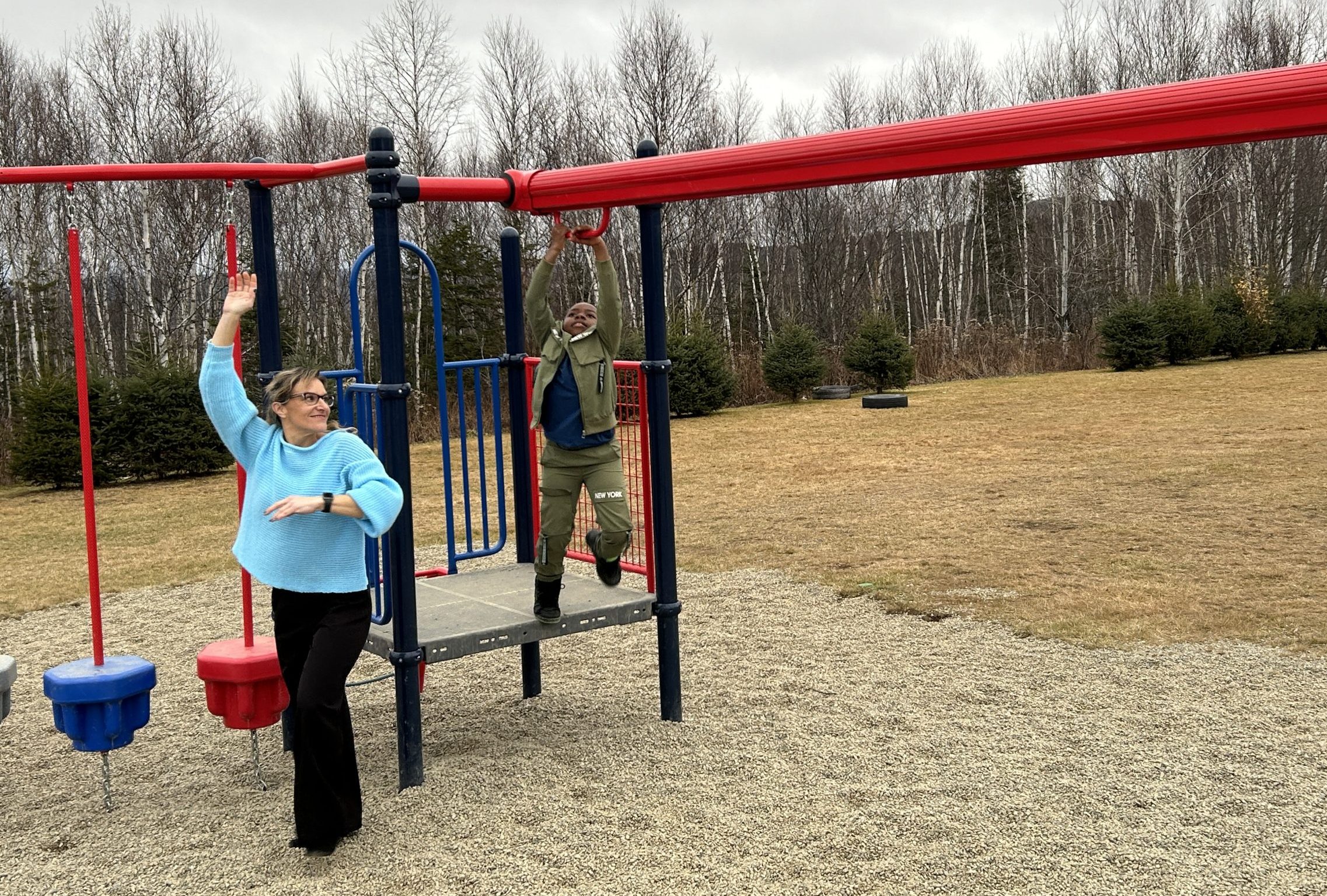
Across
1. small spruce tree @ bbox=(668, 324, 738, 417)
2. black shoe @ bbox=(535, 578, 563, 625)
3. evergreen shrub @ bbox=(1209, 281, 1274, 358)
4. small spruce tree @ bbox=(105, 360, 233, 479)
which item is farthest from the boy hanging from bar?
evergreen shrub @ bbox=(1209, 281, 1274, 358)

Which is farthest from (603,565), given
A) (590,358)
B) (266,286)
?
(266,286)

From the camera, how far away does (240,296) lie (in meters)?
4.12

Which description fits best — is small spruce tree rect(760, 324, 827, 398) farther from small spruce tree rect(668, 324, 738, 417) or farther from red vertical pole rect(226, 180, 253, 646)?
red vertical pole rect(226, 180, 253, 646)

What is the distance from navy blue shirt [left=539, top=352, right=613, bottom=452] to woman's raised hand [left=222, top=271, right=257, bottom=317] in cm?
128

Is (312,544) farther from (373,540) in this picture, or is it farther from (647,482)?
(647,482)

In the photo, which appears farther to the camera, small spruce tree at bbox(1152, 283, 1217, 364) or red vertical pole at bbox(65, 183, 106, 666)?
small spruce tree at bbox(1152, 283, 1217, 364)

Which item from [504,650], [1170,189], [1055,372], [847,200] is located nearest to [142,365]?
[504,650]

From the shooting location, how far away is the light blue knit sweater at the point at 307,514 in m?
3.94

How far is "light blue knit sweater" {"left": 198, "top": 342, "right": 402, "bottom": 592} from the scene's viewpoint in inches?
155

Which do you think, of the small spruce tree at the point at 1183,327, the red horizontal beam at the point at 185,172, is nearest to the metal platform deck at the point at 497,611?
the red horizontal beam at the point at 185,172

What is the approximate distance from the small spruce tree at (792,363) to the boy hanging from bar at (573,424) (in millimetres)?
19281

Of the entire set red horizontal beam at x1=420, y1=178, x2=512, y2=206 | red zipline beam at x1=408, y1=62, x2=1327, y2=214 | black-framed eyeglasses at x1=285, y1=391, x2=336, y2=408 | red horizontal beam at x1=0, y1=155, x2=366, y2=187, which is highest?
red horizontal beam at x1=0, y1=155, x2=366, y2=187

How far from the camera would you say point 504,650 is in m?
6.98

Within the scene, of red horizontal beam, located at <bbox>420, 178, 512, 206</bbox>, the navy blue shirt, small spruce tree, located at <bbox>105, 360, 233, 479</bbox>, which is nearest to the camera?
red horizontal beam, located at <bbox>420, 178, 512, 206</bbox>
